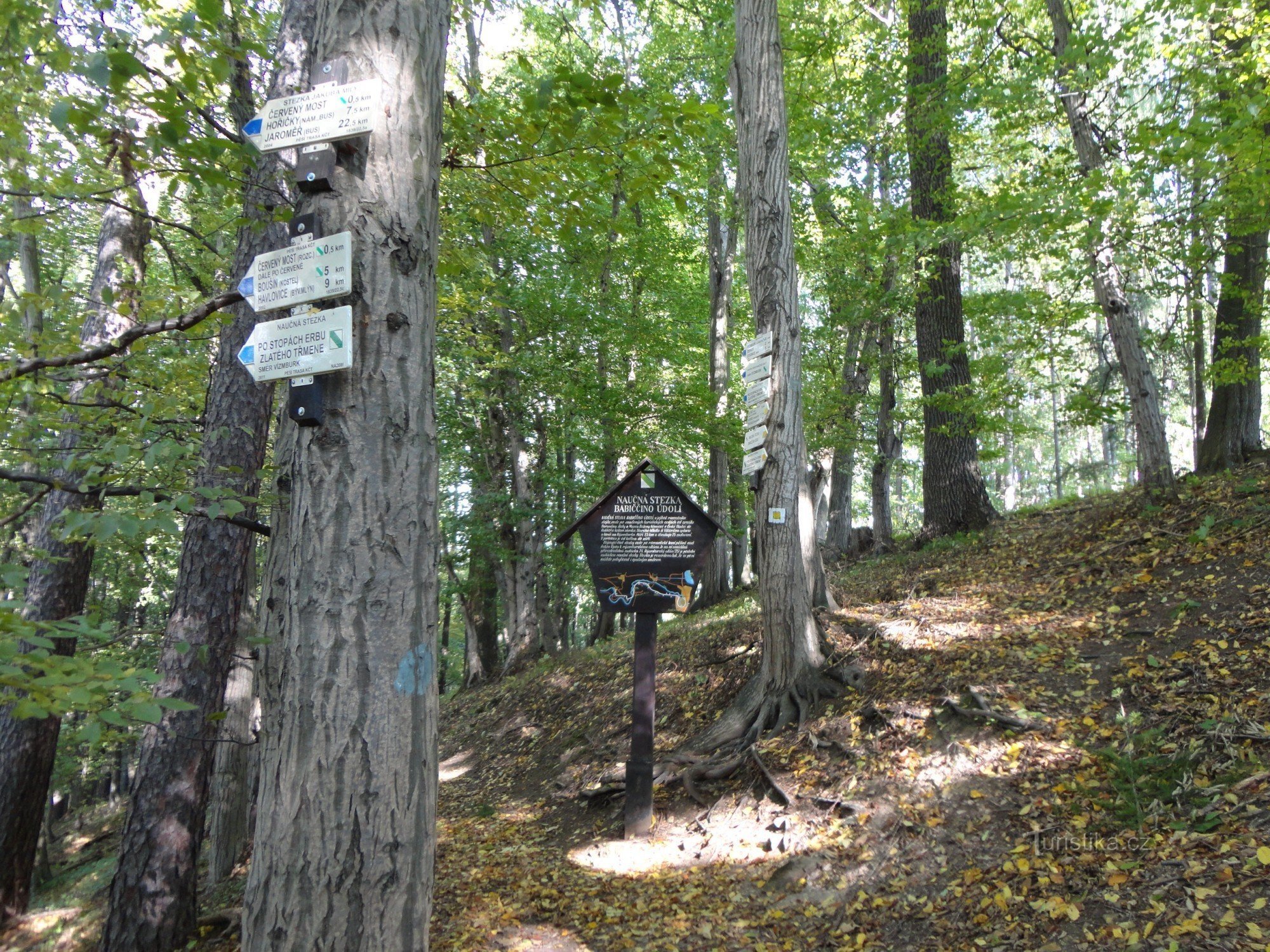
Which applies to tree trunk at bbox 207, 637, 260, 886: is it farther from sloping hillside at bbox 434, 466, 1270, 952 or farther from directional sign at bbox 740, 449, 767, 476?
directional sign at bbox 740, 449, 767, 476

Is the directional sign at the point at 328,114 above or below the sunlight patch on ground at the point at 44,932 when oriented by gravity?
above

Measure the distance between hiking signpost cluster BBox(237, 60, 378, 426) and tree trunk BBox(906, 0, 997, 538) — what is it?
337 inches

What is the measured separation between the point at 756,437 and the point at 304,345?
5001mm

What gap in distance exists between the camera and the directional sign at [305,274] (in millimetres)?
2250

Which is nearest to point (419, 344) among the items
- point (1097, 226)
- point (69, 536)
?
point (69, 536)

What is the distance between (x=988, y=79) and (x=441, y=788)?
36.5 feet

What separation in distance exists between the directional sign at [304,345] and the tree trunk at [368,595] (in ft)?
0.17

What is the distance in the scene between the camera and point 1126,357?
8.27m

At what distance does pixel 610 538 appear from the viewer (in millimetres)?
6504

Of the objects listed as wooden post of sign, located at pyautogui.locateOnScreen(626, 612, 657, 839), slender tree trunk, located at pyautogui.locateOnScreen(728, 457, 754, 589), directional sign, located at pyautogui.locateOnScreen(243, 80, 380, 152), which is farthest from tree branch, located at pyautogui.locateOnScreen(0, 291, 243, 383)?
slender tree trunk, located at pyautogui.locateOnScreen(728, 457, 754, 589)

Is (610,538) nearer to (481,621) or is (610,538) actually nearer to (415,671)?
(415,671)

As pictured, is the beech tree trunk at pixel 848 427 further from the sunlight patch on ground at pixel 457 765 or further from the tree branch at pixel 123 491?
the tree branch at pixel 123 491

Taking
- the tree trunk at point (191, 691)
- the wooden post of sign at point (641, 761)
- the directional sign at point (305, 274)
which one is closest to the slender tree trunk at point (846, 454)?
the wooden post of sign at point (641, 761)

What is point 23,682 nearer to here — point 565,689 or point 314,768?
point 314,768
